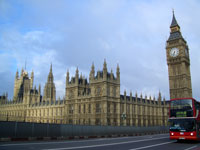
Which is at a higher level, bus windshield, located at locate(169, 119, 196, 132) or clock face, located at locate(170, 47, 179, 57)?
clock face, located at locate(170, 47, 179, 57)

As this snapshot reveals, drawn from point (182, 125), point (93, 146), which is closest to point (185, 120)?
point (182, 125)

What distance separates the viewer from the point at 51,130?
94.2 feet

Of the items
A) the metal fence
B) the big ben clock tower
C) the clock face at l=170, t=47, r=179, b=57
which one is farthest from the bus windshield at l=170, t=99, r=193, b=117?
the clock face at l=170, t=47, r=179, b=57

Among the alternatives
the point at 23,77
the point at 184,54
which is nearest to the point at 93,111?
the point at 184,54

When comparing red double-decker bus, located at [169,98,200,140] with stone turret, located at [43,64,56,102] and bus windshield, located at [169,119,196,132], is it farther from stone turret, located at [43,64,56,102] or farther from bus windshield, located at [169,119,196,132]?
stone turret, located at [43,64,56,102]

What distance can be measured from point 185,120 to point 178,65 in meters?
68.0

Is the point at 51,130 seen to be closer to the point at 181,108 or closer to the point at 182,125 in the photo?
the point at 182,125

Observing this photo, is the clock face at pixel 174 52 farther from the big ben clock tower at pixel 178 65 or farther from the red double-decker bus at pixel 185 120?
the red double-decker bus at pixel 185 120

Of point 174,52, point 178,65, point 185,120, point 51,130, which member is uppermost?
point 174,52

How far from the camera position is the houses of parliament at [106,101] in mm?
60375

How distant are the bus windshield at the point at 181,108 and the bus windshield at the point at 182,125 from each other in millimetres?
629

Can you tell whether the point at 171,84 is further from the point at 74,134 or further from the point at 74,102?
the point at 74,134

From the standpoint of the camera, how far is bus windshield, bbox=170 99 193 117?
22.2 m

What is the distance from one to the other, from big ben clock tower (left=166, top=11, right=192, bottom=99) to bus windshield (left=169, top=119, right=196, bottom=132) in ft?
205
